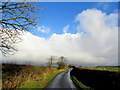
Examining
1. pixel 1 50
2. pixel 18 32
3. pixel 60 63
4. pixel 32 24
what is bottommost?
pixel 60 63

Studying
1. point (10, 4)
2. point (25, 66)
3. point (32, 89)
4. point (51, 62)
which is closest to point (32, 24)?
point (10, 4)

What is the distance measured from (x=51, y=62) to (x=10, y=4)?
55.1m

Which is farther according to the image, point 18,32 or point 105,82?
point 105,82

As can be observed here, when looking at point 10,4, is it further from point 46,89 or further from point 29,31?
point 46,89

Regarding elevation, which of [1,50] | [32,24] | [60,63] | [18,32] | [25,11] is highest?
[25,11]

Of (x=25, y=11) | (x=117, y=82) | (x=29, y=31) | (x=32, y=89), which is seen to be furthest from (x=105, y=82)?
(x=25, y=11)

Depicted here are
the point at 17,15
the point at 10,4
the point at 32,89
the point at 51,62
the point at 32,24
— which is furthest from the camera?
the point at 51,62

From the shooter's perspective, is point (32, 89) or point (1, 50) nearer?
point (1, 50)

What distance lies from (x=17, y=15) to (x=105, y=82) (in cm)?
983

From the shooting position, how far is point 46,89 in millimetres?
11516

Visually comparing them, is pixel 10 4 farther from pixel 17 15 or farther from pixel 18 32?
pixel 18 32

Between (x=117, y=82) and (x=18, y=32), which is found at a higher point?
(x=18, y=32)

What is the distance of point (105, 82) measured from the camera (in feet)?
37.5

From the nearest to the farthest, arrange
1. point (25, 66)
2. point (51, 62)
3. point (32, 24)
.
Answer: point (32, 24), point (25, 66), point (51, 62)
